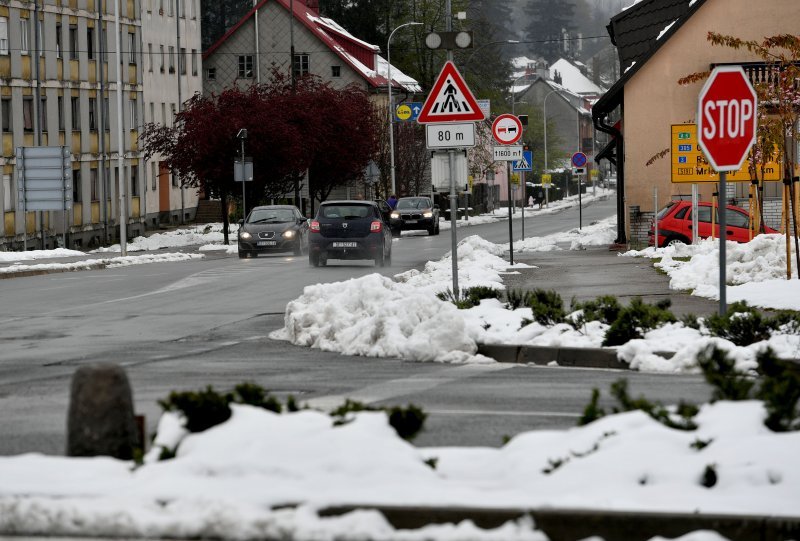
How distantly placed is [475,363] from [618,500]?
26.0 ft

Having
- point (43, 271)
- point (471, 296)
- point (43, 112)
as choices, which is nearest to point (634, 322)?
point (471, 296)

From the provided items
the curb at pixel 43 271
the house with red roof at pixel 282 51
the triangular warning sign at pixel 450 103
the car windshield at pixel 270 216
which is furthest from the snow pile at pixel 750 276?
the house with red roof at pixel 282 51

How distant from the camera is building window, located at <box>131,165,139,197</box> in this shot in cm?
7638

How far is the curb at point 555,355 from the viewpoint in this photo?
1432 centimetres

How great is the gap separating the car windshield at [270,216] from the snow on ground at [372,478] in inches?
1477

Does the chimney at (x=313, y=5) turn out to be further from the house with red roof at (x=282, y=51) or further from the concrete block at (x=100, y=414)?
the concrete block at (x=100, y=414)

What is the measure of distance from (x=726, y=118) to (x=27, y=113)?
5165cm

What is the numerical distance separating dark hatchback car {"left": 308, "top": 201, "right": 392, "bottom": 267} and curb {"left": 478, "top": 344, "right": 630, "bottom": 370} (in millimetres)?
21282

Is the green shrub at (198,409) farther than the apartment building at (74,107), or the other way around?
the apartment building at (74,107)

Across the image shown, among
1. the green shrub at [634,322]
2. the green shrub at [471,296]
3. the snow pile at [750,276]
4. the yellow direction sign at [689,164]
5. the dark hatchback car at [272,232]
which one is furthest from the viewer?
the dark hatchback car at [272,232]

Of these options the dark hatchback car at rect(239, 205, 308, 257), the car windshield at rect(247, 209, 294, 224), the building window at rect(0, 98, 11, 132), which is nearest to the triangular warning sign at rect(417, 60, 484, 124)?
the dark hatchback car at rect(239, 205, 308, 257)

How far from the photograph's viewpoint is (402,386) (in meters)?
12.6

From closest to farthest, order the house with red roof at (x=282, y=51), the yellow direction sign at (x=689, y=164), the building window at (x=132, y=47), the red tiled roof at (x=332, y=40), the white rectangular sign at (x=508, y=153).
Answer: the white rectangular sign at (x=508, y=153)
the yellow direction sign at (x=689, y=164)
the building window at (x=132, y=47)
the red tiled roof at (x=332, y=40)
the house with red roof at (x=282, y=51)

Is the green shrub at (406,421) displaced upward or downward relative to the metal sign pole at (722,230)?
downward
